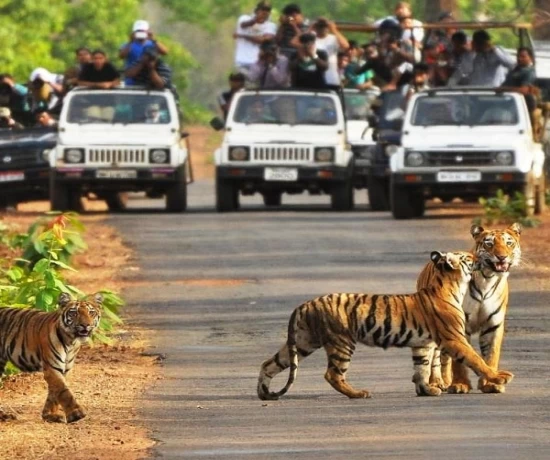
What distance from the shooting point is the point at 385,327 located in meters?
12.8

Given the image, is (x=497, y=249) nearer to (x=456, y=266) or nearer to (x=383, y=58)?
(x=456, y=266)

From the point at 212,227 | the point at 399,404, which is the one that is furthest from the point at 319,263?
the point at 399,404

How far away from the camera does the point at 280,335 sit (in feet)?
53.9

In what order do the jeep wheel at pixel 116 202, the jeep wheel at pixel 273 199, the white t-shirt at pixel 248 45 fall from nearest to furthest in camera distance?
the white t-shirt at pixel 248 45 → the jeep wheel at pixel 116 202 → the jeep wheel at pixel 273 199

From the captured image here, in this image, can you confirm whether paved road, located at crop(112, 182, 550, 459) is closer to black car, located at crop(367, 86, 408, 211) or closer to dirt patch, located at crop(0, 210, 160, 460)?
dirt patch, located at crop(0, 210, 160, 460)

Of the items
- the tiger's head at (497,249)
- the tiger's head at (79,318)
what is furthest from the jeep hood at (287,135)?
the tiger's head at (79,318)

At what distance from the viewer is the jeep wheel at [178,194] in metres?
30.6

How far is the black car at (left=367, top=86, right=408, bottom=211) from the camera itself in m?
30.9

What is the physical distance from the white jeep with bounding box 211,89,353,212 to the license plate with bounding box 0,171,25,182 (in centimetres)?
281

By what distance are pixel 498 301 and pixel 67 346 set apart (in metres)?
2.60

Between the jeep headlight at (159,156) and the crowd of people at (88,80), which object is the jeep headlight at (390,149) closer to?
the jeep headlight at (159,156)

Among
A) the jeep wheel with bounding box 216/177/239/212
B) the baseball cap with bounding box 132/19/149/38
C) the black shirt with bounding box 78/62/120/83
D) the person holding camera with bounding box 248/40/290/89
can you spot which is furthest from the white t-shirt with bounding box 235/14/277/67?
the jeep wheel with bounding box 216/177/239/212

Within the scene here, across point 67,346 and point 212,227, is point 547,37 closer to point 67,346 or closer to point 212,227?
point 212,227

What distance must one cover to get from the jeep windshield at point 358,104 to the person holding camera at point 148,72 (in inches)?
133
